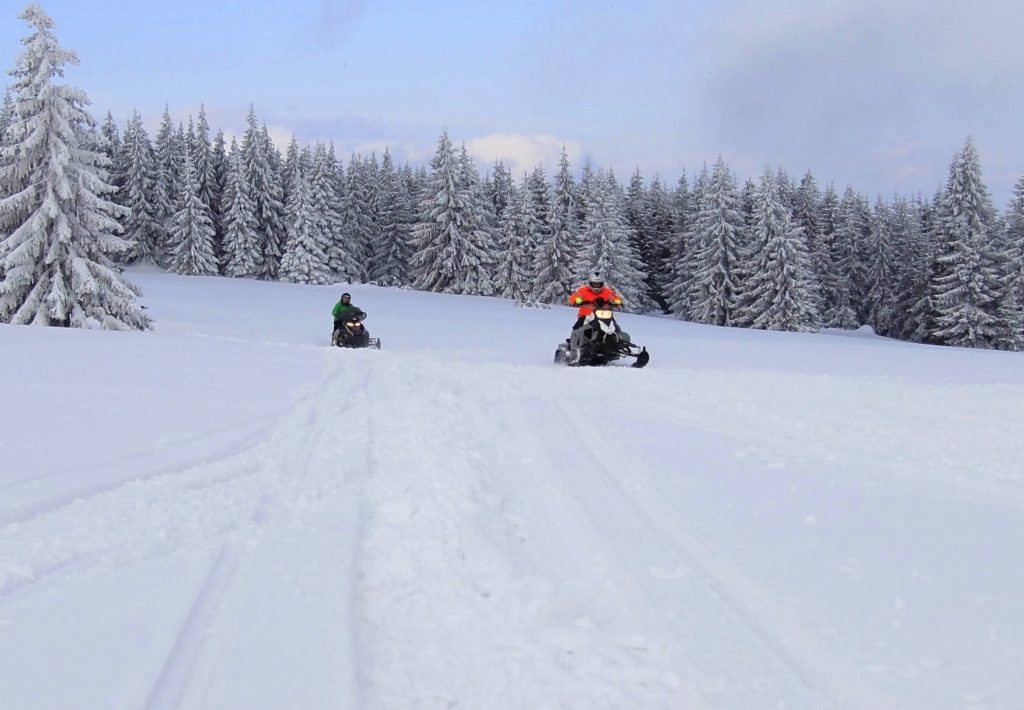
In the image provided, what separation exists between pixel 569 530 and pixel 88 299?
18462mm

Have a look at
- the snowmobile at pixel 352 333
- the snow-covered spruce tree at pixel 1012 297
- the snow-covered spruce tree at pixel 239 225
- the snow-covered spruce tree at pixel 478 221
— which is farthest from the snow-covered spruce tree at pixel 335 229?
the snow-covered spruce tree at pixel 1012 297

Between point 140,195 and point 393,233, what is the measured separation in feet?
62.8

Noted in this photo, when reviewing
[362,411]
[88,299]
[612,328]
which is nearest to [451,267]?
[88,299]

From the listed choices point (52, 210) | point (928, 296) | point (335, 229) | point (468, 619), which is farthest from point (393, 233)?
point (468, 619)

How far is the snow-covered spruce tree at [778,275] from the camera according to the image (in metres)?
41.1

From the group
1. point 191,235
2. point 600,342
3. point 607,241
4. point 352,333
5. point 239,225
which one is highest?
point 239,225

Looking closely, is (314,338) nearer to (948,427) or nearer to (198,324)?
(198,324)

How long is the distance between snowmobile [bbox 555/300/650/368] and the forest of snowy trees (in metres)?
27.3

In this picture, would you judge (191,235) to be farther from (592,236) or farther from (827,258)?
(827,258)

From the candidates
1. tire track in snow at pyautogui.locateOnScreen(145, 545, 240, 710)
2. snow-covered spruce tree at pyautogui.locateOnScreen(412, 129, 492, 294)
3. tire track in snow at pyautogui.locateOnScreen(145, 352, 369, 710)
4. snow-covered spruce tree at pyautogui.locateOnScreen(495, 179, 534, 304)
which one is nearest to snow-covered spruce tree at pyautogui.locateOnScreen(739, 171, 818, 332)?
snow-covered spruce tree at pyautogui.locateOnScreen(495, 179, 534, 304)

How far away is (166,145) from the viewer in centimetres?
5569

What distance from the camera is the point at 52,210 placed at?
17.7 meters

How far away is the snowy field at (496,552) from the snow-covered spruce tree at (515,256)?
38581mm

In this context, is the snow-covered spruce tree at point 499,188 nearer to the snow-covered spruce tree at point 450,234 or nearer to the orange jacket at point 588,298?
the snow-covered spruce tree at point 450,234
